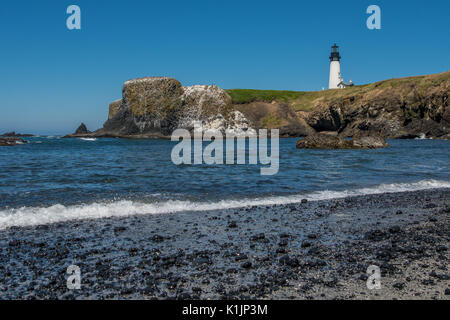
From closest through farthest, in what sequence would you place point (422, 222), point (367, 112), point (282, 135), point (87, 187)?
1. point (422, 222)
2. point (87, 187)
3. point (367, 112)
4. point (282, 135)

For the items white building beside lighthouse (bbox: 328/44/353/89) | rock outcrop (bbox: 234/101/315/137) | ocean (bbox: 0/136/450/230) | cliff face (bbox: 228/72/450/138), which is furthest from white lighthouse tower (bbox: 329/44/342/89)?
ocean (bbox: 0/136/450/230)

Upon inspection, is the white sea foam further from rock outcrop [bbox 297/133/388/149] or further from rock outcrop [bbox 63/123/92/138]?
rock outcrop [bbox 63/123/92/138]

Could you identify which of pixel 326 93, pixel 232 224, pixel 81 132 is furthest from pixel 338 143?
pixel 326 93

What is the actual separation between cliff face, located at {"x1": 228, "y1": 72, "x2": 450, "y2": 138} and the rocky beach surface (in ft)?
261

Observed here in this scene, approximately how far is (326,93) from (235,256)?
13073 centimetres

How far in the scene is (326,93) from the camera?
424ft

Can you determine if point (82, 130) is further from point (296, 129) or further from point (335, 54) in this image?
point (335, 54)

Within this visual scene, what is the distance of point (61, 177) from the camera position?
19.2m

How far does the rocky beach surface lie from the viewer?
5520 mm
